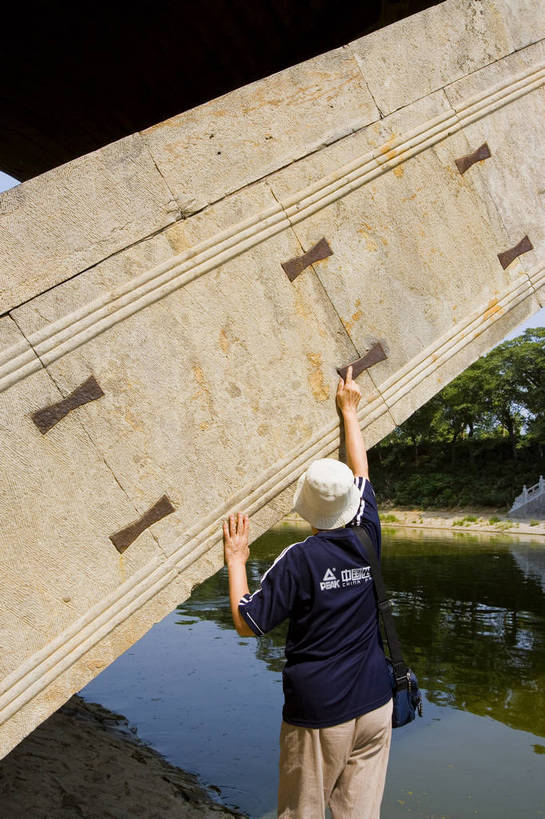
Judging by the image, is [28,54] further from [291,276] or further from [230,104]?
[291,276]

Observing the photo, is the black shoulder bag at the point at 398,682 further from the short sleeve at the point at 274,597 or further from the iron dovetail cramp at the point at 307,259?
the iron dovetail cramp at the point at 307,259

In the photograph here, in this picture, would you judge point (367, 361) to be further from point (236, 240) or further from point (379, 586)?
point (379, 586)

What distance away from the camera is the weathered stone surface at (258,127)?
3.35m

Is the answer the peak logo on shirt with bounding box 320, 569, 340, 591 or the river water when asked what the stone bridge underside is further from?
the river water

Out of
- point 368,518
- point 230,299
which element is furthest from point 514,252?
point 368,518

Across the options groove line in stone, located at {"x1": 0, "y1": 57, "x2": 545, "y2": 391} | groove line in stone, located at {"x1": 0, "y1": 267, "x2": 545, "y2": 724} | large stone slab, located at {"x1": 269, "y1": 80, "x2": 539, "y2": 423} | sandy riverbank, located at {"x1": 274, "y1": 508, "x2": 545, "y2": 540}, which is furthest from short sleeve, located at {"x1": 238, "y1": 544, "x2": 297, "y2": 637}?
sandy riverbank, located at {"x1": 274, "y1": 508, "x2": 545, "y2": 540}

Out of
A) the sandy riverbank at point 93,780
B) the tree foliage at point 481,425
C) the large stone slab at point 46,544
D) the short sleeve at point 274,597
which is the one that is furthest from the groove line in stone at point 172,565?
the tree foliage at point 481,425

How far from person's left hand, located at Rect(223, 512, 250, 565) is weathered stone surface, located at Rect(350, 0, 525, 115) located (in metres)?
2.35

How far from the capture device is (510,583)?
49.5 feet

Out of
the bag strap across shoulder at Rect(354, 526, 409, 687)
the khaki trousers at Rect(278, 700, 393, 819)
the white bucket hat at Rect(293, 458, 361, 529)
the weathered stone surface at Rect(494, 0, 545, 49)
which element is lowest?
the khaki trousers at Rect(278, 700, 393, 819)

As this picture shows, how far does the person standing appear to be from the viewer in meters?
2.41

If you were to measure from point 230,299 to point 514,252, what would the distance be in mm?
1924

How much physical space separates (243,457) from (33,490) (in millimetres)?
961

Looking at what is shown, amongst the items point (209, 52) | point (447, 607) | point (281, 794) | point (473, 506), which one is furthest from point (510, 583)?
point (473, 506)
